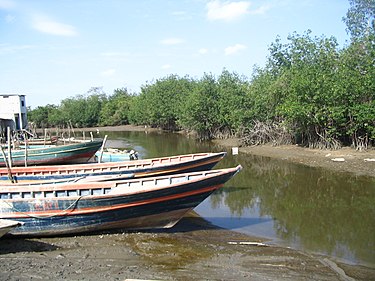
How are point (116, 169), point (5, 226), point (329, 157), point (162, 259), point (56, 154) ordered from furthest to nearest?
1. point (56, 154)
2. point (329, 157)
3. point (116, 169)
4. point (162, 259)
5. point (5, 226)

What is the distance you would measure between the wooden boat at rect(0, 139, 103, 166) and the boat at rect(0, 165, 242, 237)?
12018 millimetres

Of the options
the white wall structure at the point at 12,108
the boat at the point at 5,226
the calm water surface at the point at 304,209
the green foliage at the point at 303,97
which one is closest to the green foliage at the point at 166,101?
the green foliage at the point at 303,97

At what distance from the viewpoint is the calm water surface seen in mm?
10812

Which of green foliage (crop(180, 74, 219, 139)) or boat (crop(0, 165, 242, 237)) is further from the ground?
green foliage (crop(180, 74, 219, 139))

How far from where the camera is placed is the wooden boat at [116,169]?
14328 millimetres

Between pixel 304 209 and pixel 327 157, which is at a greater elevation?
pixel 327 157

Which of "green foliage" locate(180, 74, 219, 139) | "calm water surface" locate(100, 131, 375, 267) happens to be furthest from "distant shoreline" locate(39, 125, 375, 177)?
"green foliage" locate(180, 74, 219, 139)

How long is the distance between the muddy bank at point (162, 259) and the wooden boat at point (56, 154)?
12.4 meters

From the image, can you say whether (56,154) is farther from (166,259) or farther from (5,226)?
(166,259)

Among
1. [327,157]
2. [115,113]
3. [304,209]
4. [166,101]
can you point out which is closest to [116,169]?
[304,209]

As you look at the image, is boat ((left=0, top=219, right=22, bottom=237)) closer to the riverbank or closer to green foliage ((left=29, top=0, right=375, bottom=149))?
the riverbank

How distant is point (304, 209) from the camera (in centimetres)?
1423

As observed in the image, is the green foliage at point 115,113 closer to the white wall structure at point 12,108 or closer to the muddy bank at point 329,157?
the white wall structure at point 12,108

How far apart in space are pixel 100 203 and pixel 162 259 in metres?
2.52
